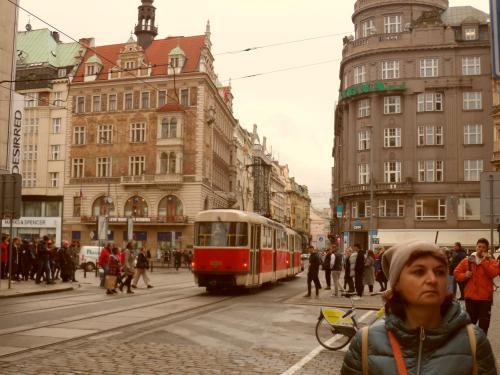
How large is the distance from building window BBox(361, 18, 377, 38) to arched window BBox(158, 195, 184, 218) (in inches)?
948

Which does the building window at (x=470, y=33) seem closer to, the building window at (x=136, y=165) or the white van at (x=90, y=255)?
the building window at (x=136, y=165)

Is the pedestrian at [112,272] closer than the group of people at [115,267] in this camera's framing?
Yes

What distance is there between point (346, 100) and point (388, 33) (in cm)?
758

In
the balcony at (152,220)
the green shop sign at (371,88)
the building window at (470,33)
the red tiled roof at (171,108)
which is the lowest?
the balcony at (152,220)

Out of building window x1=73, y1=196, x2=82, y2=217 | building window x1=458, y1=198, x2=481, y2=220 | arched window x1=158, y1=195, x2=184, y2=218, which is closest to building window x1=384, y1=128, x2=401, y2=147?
building window x1=458, y1=198, x2=481, y2=220

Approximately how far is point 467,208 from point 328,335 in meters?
49.3

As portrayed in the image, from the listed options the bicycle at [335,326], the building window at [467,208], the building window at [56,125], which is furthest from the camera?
the building window at [56,125]

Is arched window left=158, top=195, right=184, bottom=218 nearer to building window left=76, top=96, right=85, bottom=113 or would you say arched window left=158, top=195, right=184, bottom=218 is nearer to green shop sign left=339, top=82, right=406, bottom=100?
building window left=76, top=96, right=85, bottom=113

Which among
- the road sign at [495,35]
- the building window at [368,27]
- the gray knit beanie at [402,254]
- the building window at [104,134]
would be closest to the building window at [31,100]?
the building window at [104,134]

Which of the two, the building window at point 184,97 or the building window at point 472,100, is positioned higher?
the building window at point 184,97

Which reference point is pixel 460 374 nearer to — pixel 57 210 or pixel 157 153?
pixel 157 153

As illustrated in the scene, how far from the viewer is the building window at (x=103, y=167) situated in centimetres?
6525

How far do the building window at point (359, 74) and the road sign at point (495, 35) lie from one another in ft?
192

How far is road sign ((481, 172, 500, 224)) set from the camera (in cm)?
1080
